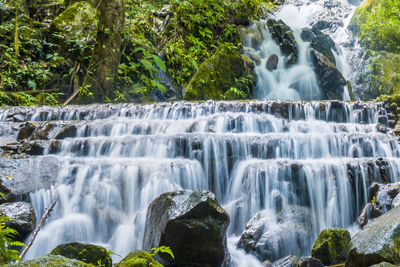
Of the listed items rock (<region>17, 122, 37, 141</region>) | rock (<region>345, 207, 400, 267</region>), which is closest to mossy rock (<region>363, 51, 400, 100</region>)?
rock (<region>345, 207, 400, 267</region>)

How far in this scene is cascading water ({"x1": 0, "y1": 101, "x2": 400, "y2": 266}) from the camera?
15.2ft

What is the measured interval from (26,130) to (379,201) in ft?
21.6

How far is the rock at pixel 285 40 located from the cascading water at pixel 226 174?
23.3 feet

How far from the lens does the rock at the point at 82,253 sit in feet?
10.0

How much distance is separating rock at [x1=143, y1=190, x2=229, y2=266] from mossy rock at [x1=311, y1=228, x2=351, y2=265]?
47.3 inches

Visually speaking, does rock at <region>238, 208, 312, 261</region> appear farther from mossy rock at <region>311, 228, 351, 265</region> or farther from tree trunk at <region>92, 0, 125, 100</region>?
tree trunk at <region>92, 0, 125, 100</region>

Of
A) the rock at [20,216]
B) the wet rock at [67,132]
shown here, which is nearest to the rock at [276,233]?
the rock at [20,216]

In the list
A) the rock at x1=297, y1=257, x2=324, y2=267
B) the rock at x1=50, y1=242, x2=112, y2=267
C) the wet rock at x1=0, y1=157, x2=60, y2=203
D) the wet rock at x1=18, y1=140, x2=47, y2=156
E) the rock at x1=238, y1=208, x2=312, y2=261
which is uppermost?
the wet rock at x1=18, y1=140, x2=47, y2=156

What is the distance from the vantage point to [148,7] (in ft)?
37.6

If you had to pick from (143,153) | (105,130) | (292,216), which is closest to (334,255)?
(292,216)

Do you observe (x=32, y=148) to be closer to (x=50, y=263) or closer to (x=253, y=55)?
(x=50, y=263)

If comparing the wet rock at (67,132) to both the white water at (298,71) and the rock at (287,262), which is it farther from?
the white water at (298,71)

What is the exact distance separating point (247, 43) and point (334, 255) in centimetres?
1146

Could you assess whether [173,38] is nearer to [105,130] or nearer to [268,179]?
[105,130]
